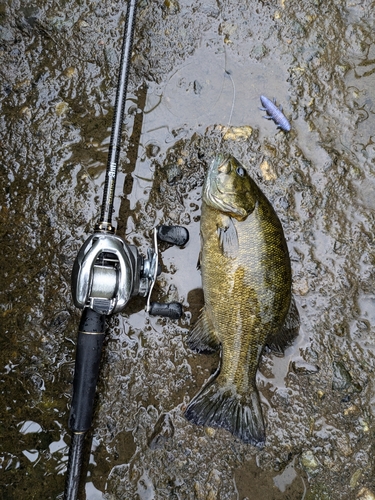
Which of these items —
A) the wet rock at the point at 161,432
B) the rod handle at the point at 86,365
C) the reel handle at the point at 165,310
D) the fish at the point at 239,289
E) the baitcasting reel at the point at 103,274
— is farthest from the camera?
the wet rock at the point at 161,432

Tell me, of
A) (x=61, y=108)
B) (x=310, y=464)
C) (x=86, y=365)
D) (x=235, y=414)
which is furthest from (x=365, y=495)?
(x=61, y=108)

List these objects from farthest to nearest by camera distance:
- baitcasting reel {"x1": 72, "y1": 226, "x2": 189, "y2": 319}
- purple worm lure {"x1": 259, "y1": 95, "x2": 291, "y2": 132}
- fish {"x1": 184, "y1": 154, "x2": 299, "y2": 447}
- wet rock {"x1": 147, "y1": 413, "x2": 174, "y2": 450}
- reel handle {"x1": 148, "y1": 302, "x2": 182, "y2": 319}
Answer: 1. purple worm lure {"x1": 259, "y1": 95, "x2": 291, "y2": 132}
2. wet rock {"x1": 147, "y1": 413, "x2": 174, "y2": 450}
3. reel handle {"x1": 148, "y1": 302, "x2": 182, "y2": 319}
4. fish {"x1": 184, "y1": 154, "x2": 299, "y2": 447}
5. baitcasting reel {"x1": 72, "y1": 226, "x2": 189, "y2": 319}

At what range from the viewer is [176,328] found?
3211 millimetres

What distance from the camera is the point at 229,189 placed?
2.88m

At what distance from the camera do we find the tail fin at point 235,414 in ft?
9.42

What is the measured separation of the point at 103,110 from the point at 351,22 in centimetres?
204

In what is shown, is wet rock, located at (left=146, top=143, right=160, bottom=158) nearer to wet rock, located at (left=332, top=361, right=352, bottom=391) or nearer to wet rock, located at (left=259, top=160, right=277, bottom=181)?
wet rock, located at (left=259, top=160, right=277, bottom=181)

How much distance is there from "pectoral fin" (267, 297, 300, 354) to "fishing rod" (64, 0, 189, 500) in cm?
92

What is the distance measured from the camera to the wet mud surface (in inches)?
121

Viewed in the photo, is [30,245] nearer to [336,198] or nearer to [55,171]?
[55,171]

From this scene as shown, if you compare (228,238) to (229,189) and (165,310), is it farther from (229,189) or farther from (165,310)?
(165,310)

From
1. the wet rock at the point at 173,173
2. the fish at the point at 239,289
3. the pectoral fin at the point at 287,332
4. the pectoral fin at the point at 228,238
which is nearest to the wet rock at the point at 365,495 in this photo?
the fish at the point at 239,289

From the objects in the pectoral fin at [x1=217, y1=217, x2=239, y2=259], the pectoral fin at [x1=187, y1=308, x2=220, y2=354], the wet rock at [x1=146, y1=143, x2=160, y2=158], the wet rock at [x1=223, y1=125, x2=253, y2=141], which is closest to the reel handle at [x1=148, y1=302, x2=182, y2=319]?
the pectoral fin at [x1=187, y1=308, x2=220, y2=354]

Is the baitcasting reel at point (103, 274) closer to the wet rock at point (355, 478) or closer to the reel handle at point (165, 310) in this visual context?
the reel handle at point (165, 310)
